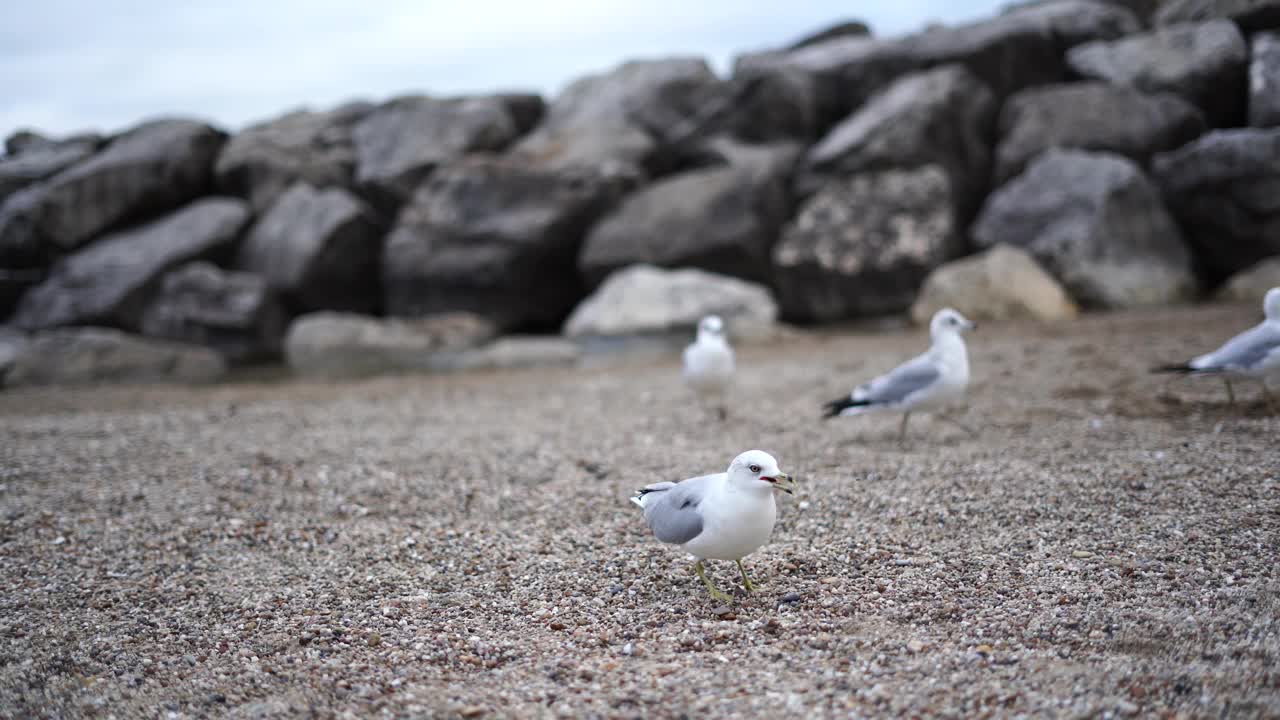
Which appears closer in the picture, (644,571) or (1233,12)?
(644,571)

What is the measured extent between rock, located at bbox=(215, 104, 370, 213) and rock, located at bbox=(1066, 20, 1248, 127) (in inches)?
596

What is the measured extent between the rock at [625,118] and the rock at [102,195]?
7.10 meters

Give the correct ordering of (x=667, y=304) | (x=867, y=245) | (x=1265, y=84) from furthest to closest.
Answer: (x=667, y=304), (x=867, y=245), (x=1265, y=84)

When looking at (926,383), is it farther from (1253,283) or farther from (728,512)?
(1253,283)

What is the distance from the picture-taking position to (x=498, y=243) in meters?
17.1

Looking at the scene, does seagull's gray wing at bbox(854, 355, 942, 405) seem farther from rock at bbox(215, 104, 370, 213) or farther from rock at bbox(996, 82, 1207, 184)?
rock at bbox(215, 104, 370, 213)

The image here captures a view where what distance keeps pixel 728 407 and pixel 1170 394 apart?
3463 mm

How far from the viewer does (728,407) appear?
8562 mm

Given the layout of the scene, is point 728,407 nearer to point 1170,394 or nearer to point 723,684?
point 1170,394

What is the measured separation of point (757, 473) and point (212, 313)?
50.1 feet

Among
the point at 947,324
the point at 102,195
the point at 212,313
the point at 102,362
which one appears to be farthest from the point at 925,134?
the point at 102,195

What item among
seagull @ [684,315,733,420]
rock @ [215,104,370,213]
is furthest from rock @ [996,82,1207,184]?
rock @ [215,104,370,213]

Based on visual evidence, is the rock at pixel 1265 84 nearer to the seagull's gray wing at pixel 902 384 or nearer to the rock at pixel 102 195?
the seagull's gray wing at pixel 902 384

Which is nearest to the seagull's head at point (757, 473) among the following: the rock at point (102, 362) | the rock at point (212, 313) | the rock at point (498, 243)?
the rock at point (102, 362)
